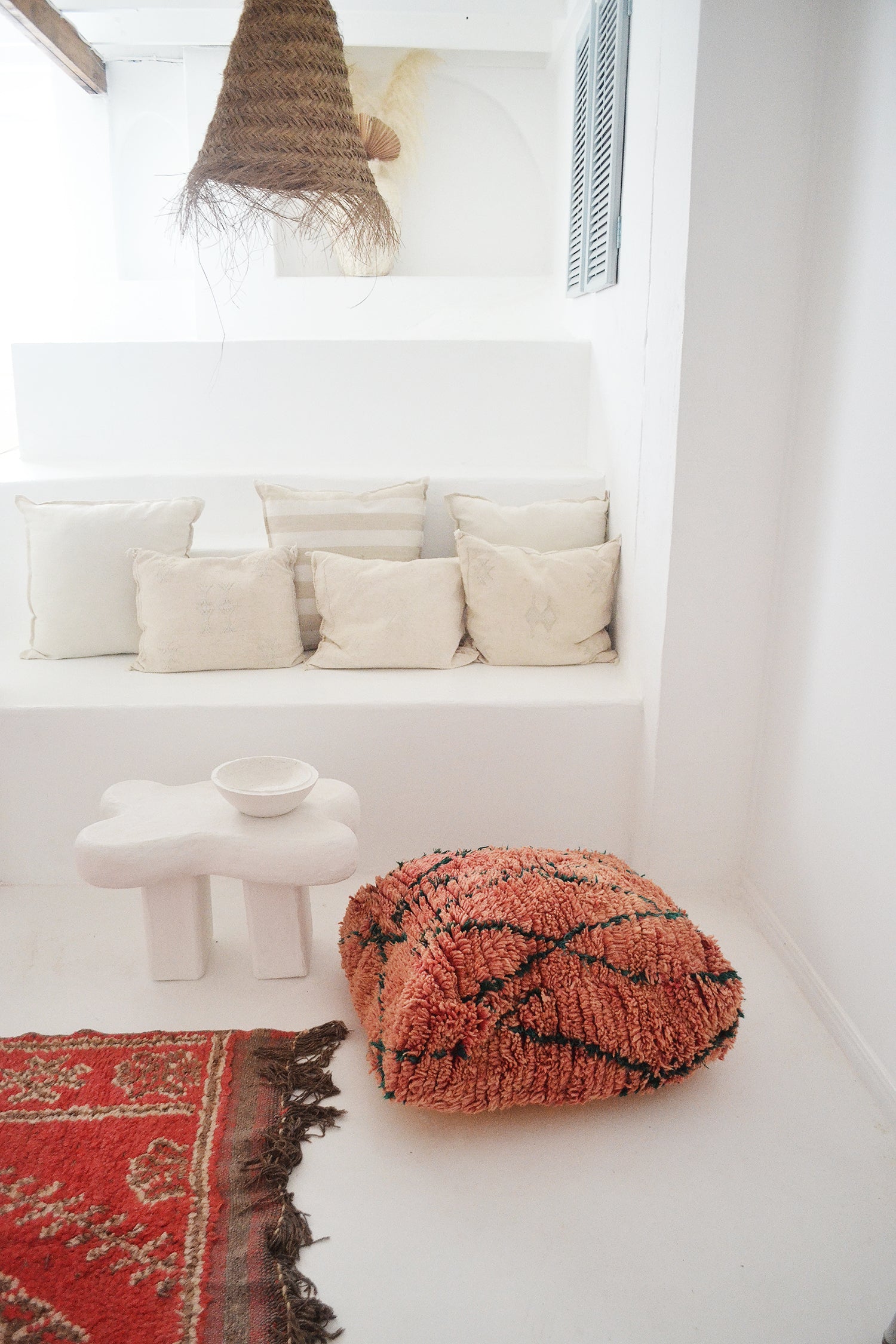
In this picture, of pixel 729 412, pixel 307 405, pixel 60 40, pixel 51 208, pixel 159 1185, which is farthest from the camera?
pixel 51 208

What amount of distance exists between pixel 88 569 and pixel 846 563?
1896 millimetres

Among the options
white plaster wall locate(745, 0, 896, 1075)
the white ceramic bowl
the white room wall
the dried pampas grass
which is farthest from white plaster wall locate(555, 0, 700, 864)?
the white room wall

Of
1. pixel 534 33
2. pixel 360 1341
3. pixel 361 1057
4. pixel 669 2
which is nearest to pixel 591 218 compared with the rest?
pixel 669 2

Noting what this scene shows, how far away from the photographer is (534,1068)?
5.21ft

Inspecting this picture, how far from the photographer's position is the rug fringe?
1274 millimetres

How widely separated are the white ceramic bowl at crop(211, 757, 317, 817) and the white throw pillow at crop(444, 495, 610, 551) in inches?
38.2

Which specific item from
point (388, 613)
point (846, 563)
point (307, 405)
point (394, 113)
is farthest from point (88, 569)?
point (394, 113)

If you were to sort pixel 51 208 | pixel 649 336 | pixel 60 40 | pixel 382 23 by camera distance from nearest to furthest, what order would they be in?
pixel 649 336 → pixel 382 23 → pixel 60 40 → pixel 51 208

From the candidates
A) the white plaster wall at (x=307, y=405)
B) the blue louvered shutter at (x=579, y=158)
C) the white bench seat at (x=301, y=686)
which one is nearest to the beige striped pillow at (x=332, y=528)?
the white bench seat at (x=301, y=686)

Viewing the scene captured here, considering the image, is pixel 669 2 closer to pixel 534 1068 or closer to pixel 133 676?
pixel 133 676

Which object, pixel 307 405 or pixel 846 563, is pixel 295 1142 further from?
pixel 307 405

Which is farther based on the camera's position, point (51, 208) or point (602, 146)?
point (51, 208)

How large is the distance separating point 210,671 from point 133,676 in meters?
0.20

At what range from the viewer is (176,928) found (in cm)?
198
